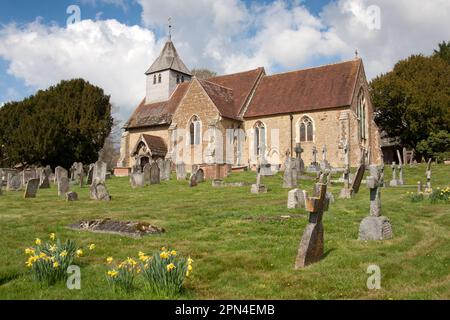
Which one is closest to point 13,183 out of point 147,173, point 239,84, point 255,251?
point 147,173

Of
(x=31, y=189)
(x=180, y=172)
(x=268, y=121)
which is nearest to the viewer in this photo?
(x=31, y=189)

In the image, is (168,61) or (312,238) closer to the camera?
(312,238)

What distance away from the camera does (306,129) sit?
30.9 meters

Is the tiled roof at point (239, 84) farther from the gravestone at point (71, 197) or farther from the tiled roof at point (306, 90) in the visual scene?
the gravestone at point (71, 197)

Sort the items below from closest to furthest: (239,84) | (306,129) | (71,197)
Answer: (71,197) → (306,129) → (239,84)

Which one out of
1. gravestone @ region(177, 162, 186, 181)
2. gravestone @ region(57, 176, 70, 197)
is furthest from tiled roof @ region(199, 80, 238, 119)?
gravestone @ region(57, 176, 70, 197)

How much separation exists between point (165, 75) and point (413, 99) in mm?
22394

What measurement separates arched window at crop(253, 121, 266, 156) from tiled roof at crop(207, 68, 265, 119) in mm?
1907

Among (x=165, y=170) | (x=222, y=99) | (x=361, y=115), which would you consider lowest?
(x=165, y=170)

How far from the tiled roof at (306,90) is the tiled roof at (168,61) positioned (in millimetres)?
10023

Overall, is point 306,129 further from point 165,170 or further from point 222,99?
point 165,170

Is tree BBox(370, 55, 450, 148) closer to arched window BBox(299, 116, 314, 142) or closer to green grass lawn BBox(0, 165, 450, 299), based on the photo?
arched window BBox(299, 116, 314, 142)
